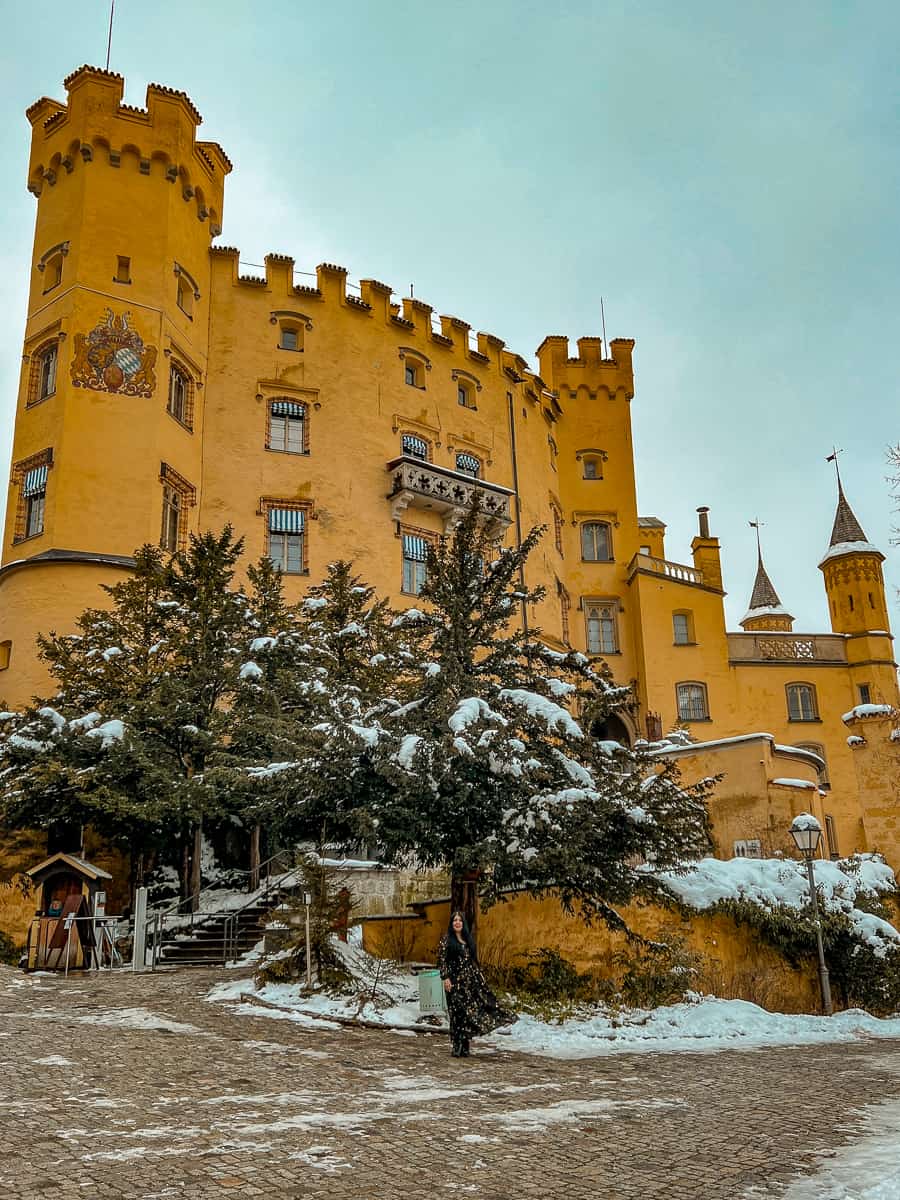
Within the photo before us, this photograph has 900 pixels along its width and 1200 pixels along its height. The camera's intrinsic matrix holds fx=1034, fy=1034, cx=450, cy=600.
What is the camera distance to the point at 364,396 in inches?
1318

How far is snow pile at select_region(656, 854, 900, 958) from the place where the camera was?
15.8m

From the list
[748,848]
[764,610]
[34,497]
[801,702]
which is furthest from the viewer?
[764,610]

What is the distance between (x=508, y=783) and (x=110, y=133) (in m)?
25.8

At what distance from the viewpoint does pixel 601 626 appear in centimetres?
3984

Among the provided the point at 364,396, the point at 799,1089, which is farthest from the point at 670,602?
the point at 799,1089

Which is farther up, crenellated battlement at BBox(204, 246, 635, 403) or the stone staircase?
crenellated battlement at BBox(204, 246, 635, 403)

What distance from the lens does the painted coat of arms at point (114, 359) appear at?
2783 cm

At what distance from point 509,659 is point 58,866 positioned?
29.7 feet

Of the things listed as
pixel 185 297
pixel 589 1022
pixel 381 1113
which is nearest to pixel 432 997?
pixel 589 1022

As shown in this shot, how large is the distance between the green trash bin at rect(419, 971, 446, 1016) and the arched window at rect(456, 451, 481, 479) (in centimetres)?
2427

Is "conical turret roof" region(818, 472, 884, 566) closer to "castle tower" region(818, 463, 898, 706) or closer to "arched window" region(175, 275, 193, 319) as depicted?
"castle tower" region(818, 463, 898, 706)

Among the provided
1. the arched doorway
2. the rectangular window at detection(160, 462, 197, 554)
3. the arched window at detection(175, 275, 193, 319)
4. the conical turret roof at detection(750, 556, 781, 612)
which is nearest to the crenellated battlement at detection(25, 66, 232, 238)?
the arched window at detection(175, 275, 193, 319)

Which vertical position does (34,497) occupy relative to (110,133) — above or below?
below

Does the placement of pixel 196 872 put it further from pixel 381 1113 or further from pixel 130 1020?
pixel 381 1113
